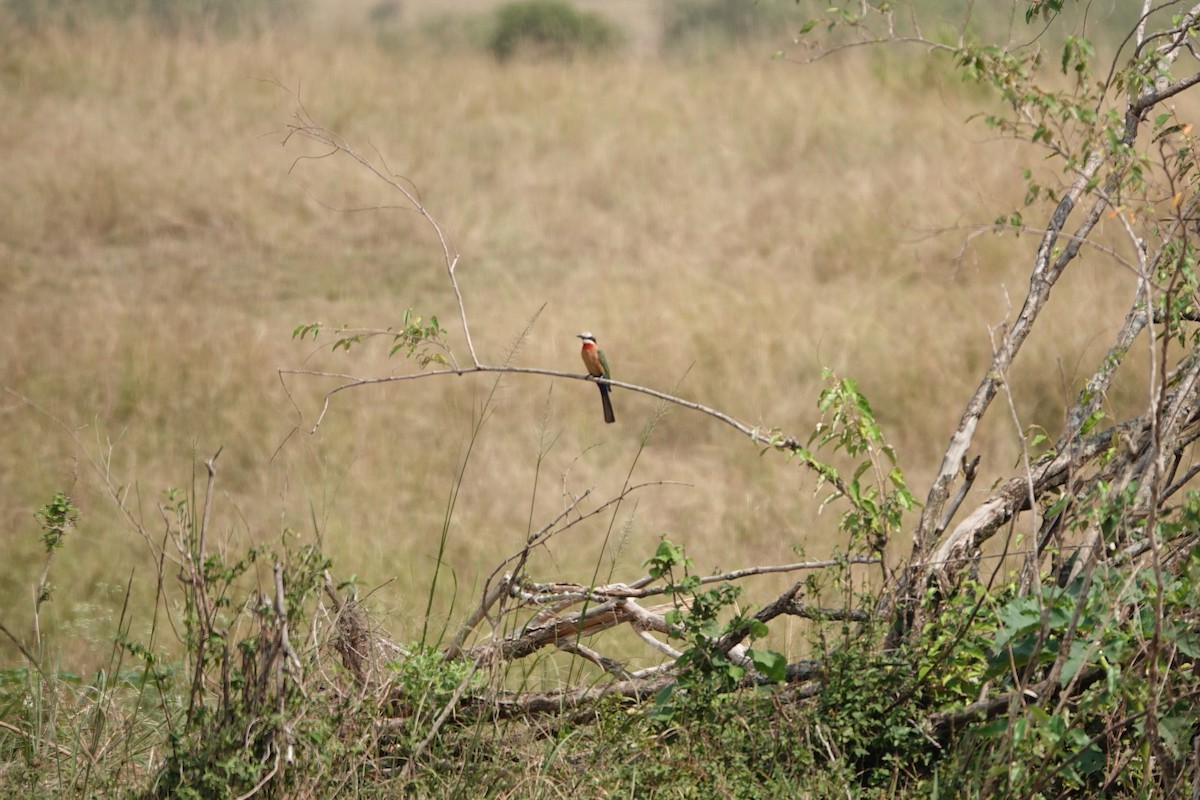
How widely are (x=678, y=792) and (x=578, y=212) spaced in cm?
880

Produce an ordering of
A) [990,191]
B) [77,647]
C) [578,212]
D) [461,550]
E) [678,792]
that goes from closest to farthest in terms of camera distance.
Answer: [678,792] < [77,647] < [461,550] < [990,191] < [578,212]

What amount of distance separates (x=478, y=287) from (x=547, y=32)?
6163mm

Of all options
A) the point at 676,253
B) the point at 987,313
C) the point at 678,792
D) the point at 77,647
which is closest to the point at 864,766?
the point at 678,792

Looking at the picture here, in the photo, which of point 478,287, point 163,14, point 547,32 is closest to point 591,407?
point 478,287

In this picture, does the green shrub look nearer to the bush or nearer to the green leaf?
the bush

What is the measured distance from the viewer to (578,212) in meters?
11.2

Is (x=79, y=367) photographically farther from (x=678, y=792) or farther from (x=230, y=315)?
(x=678, y=792)

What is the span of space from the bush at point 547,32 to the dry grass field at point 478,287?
2.67 ft

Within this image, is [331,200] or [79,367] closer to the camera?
[79,367]

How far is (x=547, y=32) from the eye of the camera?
14.9 m

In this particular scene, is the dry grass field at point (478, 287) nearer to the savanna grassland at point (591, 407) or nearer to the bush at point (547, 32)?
the savanna grassland at point (591, 407)

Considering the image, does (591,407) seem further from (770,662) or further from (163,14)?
(163,14)

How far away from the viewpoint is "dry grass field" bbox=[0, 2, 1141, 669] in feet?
22.4

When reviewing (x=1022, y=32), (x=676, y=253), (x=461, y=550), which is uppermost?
(x=1022, y=32)
